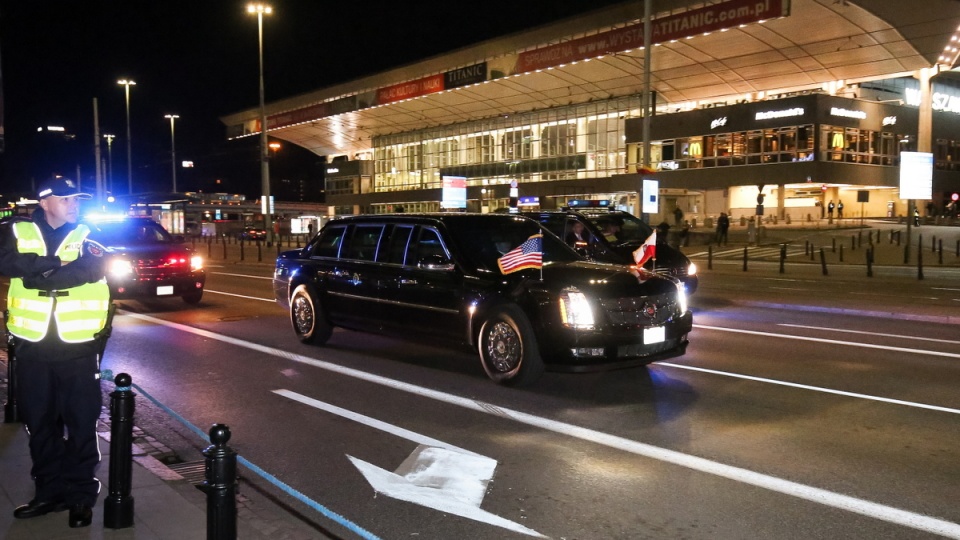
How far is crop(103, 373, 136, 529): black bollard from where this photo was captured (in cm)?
409

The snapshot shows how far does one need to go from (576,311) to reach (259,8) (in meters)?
32.4

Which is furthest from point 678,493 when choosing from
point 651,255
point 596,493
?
point 651,255

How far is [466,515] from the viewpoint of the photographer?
15.6ft

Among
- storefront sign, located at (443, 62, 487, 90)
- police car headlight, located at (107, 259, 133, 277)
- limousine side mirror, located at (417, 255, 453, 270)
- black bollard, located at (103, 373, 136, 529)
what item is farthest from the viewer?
storefront sign, located at (443, 62, 487, 90)

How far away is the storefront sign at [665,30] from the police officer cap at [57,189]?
124 ft

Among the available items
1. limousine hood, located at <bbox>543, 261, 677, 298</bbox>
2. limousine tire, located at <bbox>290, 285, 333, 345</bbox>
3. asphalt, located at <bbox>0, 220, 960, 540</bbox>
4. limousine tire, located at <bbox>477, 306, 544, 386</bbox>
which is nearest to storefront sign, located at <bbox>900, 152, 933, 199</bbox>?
limousine hood, located at <bbox>543, 261, 677, 298</bbox>

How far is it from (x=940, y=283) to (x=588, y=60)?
97.8 ft

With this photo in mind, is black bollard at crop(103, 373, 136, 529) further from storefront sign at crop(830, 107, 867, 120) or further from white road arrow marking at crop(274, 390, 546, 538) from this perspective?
storefront sign at crop(830, 107, 867, 120)

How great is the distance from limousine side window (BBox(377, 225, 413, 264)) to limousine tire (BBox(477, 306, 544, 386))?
178 cm

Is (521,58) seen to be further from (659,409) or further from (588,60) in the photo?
(659,409)

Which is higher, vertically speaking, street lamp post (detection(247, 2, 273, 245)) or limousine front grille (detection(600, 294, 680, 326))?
street lamp post (detection(247, 2, 273, 245))

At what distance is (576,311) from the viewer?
7.52 metres

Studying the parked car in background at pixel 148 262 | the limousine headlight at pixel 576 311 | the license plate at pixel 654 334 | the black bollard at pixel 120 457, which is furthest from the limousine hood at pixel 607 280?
the parked car in background at pixel 148 262

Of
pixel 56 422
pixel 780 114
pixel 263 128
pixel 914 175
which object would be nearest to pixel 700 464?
pixel 56 422
